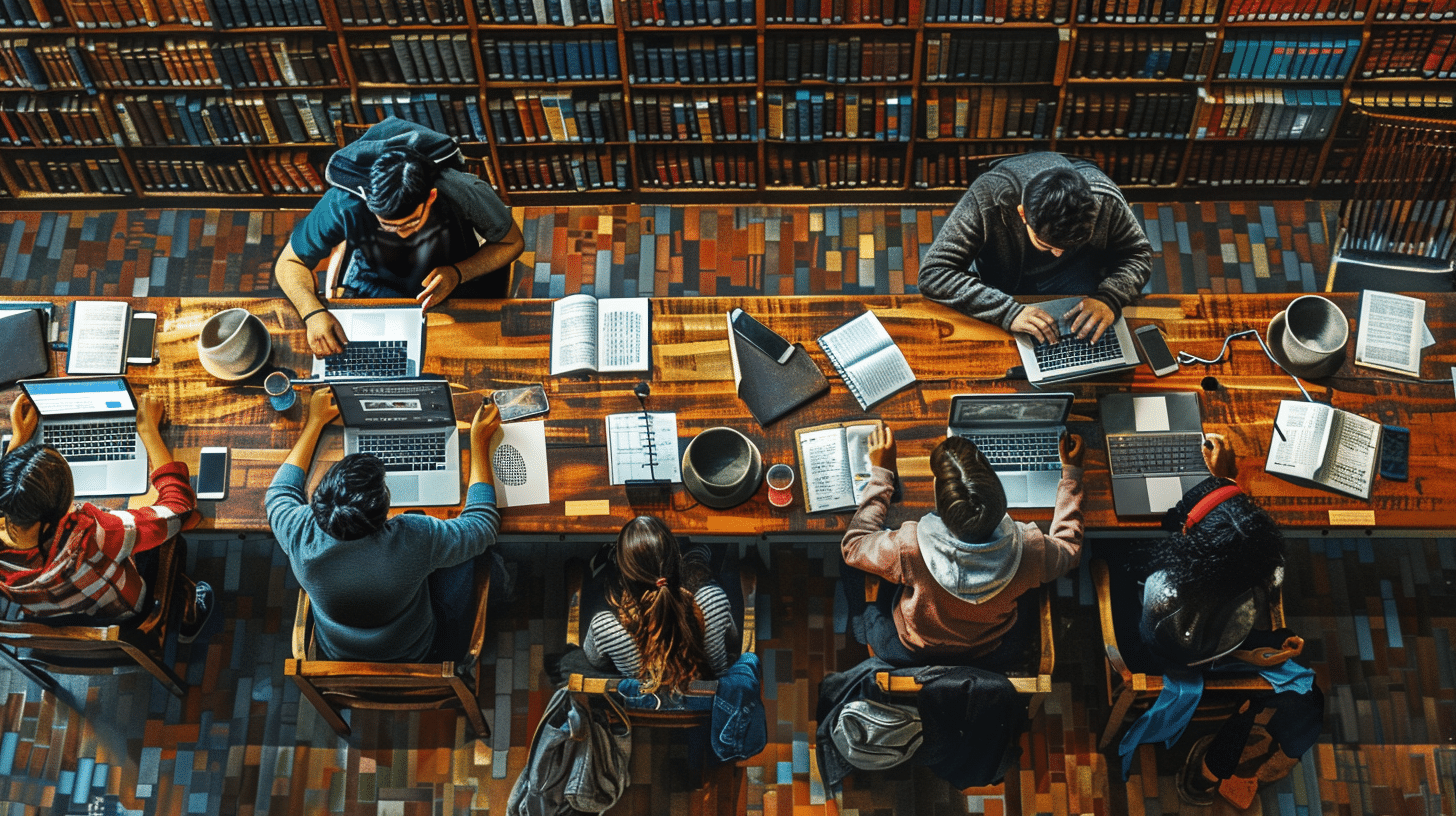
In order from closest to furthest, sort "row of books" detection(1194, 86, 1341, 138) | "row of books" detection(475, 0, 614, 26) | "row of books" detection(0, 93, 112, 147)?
1. "row of books" detection(475, 0, 614, 26)
2. "row of books" detection(1194, 86, 1341, 138)
3. "row of books" detection(0, 93, 112, 147)

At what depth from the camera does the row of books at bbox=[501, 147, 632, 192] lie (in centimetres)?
481

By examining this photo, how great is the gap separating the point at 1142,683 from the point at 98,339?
334cm

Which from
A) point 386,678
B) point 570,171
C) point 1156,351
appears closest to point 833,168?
point 570,171

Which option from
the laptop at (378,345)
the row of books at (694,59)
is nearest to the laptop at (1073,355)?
the row of books at (694,59)

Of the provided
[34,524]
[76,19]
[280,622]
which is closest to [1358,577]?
[280,622]

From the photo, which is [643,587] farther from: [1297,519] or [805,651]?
[1297,519]

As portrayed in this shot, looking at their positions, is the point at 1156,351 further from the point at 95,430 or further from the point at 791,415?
the point at 95,430

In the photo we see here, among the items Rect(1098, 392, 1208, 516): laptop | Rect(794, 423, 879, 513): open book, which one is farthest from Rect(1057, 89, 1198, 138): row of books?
Rect(794, 423, 879, 513): open book

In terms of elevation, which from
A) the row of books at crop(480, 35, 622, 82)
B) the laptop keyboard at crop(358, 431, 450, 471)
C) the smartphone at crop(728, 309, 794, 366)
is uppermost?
the row of books at crop(480, 35, 622, 82)

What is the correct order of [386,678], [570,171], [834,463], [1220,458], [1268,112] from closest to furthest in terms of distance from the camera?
[386,678], [1220,458], [834,463], [1268,112], [570,171]

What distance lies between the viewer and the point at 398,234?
138 inches

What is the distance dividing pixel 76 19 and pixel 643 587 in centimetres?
350

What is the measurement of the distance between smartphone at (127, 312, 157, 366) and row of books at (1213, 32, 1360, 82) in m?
4.14

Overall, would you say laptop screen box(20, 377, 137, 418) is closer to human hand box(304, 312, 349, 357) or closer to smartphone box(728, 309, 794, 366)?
human hand box(304, 312, 349, 357)
